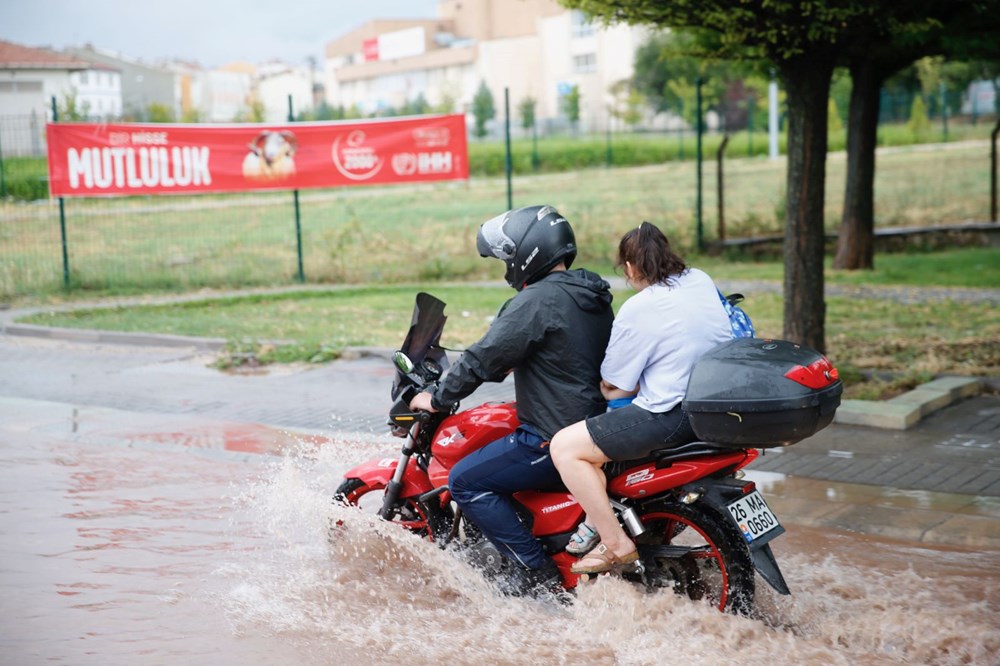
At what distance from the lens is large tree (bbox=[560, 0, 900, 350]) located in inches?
336

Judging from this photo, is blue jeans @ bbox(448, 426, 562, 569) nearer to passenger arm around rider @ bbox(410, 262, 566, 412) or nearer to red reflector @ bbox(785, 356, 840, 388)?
passenger arm around rider @ bbox(410, 262, 566, 412)

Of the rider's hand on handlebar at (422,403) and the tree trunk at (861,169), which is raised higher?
the tree trunk at (861,169)

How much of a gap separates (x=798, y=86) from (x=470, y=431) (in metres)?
5.29

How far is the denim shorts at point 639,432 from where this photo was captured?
4.48m

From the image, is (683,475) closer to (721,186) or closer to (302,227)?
(721,186)

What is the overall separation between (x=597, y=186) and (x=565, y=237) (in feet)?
93.1

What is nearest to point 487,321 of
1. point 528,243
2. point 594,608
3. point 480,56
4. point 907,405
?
point 907,405

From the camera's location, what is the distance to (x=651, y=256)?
460 centimetres

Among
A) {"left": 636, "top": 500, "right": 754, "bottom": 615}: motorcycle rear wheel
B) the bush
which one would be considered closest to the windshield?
{"left": 636, "top": 500, "right": 754, "bottom": 615}: motorcycle rear wheel

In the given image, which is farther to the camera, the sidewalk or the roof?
the roof

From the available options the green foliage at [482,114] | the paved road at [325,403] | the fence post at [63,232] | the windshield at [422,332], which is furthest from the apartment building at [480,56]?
the windshield at [422,332]

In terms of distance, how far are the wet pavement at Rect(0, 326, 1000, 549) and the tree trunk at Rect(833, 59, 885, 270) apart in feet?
26.9

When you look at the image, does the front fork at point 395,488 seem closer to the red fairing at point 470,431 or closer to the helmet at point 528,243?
the red fairing at point 470,431

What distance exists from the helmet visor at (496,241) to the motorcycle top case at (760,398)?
3.20ft
